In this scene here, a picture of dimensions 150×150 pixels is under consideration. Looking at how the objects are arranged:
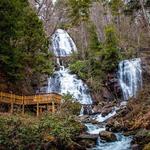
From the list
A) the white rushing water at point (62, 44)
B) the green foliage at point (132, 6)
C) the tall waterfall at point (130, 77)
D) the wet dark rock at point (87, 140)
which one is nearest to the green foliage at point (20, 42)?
the green foliage at point (132, 6)

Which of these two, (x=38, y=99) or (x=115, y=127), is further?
(x=38, y=99)

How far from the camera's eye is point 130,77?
41.3m

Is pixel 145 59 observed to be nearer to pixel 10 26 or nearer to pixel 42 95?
pixel 42 95

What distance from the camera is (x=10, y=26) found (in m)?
24.3

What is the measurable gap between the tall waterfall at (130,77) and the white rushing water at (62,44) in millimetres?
16296

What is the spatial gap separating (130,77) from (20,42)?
17371 millimetres

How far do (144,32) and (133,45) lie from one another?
6.13 meters

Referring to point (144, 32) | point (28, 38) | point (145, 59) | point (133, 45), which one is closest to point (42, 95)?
point (28, 38)

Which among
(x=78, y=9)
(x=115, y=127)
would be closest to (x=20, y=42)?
(x=115, y=127)

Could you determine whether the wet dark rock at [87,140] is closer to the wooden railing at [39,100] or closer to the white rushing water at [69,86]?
the wooden railing at [39,100]

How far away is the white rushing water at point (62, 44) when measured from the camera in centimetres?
5822

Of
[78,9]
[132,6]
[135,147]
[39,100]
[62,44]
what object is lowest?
[135,147]

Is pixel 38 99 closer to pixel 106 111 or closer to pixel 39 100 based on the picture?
pixel 39 100

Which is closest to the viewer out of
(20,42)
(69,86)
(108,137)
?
(108,137)
